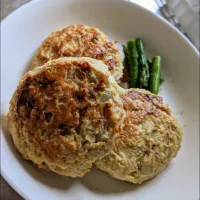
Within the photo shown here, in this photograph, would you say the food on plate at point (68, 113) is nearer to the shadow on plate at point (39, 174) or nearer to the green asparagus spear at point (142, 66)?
the shadow on plate at point (39, 174)

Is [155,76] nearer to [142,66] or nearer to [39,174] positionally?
[142,66]

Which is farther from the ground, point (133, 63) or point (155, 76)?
point (133, 63)

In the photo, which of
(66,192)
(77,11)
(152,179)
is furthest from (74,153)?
(77,11)

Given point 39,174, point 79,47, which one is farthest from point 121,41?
point 39,174

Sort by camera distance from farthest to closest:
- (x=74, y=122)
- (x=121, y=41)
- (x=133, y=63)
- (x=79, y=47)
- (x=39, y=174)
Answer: (x=121, y=41), (x=133, y=63), (x=79, y=47), (x=39, y=174), (x=74, y=122)

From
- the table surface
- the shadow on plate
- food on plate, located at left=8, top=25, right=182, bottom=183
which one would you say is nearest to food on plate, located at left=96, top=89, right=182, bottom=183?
food on plate, located at left=8, top=25, right=182, bottom=183

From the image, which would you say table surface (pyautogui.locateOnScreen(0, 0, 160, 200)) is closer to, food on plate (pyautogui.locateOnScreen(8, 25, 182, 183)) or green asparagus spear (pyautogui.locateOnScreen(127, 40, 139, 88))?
food on plate (pyautogui.locateOnScreen(8, 25, 182, 183))

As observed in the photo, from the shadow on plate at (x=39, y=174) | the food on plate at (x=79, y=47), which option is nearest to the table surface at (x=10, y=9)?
the shadow on plate at (x=39, y=174)

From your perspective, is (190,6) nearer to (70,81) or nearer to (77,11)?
(77,11)
